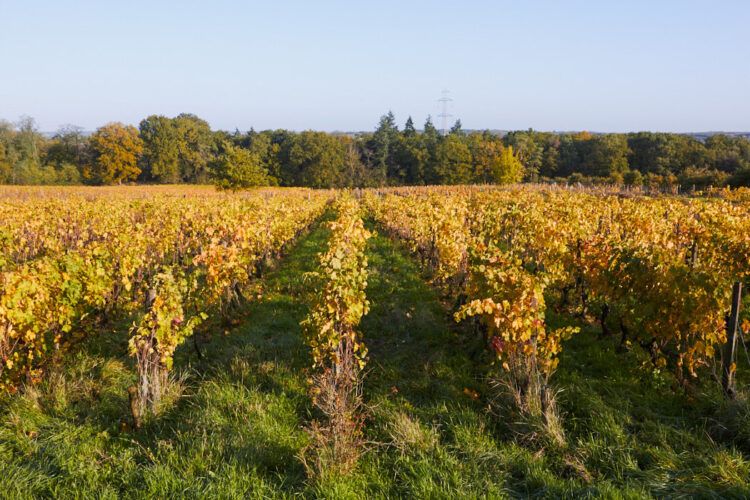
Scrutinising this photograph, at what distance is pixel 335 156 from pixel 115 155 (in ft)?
109

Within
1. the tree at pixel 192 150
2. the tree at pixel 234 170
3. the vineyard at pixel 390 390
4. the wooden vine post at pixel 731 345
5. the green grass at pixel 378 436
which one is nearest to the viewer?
the green grass at pixel 378 436

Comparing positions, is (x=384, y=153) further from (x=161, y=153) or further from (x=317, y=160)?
(x=161, y=153)

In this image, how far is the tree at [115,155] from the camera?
6253 cm

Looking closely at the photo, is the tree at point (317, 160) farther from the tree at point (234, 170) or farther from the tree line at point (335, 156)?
the tree at point (234, 170)

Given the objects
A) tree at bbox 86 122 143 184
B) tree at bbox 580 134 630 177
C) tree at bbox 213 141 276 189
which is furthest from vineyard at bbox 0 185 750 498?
tree at bbox 86 122 143 184

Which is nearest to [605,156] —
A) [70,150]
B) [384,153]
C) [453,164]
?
[453,164]

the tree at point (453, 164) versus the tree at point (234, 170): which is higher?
the tree at point (453, 164)

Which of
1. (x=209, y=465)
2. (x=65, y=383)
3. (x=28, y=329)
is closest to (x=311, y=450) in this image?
(x=209, y=465)

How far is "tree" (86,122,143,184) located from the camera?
62.5 m

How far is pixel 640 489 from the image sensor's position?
125 inches

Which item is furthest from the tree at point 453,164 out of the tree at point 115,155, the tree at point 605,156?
the tree at point 115,155

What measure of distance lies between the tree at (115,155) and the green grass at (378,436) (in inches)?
2685

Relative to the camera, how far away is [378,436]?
400cm

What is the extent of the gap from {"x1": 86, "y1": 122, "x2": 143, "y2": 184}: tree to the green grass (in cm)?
6820
